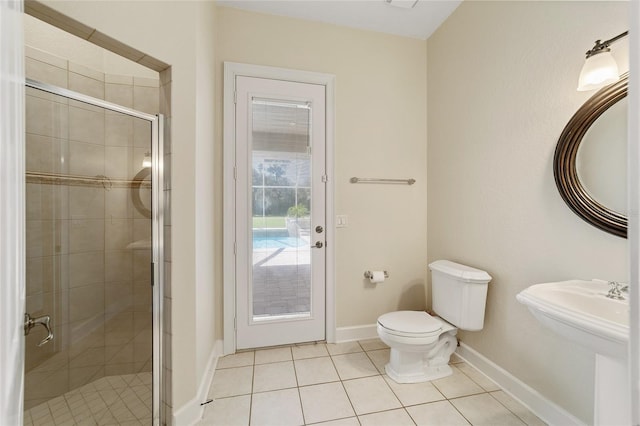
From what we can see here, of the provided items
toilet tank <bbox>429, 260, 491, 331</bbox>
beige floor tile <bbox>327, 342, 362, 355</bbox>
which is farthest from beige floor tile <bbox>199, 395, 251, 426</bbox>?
toilet tank <bbox>429, 260, 491, 331</bbox>

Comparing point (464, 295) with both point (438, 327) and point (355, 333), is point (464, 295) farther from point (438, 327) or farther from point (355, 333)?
point (355, 333)

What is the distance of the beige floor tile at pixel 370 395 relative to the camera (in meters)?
1.56

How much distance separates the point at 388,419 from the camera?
1.47 meters

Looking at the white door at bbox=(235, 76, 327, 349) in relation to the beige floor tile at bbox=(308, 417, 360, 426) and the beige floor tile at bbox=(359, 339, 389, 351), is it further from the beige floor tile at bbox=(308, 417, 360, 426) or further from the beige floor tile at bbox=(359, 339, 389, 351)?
the beige floor tile at bbox=(308, 417, 360, 426)

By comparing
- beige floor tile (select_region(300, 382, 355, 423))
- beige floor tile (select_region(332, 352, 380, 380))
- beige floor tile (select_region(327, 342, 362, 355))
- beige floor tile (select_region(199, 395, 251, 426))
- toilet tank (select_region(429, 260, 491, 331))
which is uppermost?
toilet tank (select_region(429, 260, 491, 331))

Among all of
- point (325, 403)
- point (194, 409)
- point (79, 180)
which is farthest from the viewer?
point (325, 403)

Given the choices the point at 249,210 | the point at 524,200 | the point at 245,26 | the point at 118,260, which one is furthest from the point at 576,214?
the point at 245,26

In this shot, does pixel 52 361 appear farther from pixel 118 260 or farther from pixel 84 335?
pixel 118 260

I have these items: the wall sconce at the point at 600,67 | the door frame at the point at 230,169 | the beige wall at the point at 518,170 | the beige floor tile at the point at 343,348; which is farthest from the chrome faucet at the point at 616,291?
the door frame at the point at 230,169

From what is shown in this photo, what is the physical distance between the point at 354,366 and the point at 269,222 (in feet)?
4.15

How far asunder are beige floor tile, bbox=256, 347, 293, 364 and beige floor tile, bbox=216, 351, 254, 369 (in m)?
0.06

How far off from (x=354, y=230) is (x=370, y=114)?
103 centimetres

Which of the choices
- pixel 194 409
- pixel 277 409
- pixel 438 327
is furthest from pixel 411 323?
pixel 194 409

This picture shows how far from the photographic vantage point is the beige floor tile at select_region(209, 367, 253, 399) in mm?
1694
